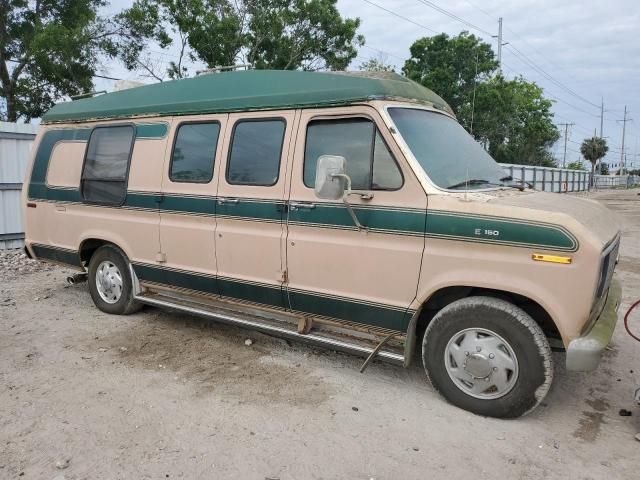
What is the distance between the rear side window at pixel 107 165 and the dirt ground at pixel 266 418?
166 centimetres

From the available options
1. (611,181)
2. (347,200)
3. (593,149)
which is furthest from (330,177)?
(611,181)

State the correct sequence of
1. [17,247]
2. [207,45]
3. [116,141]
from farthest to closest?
[207,45], [17,247], [116,141]

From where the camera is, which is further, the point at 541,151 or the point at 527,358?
the point at 541,151

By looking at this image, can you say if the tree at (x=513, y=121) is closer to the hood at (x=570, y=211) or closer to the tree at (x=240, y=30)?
the tree at (x=240, y=30)

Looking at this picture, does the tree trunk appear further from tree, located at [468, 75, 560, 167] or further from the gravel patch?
tree, located at [468, 75, 560, 167]

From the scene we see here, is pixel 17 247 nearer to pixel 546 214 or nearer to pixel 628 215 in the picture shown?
pixel 546 214

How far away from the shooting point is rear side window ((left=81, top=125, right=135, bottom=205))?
612 centimetres

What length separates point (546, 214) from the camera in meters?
3.65

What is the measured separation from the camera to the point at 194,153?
5.49 m

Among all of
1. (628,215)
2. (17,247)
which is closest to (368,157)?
(17,247)

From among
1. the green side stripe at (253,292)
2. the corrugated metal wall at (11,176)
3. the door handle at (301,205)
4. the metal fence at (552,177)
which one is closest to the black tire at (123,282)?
the green side stripe at (253,292)

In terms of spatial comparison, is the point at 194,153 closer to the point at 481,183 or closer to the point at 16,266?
the point at 481,183

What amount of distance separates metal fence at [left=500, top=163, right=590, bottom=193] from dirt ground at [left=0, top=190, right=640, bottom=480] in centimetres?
2529

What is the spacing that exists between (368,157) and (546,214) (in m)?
1.41
